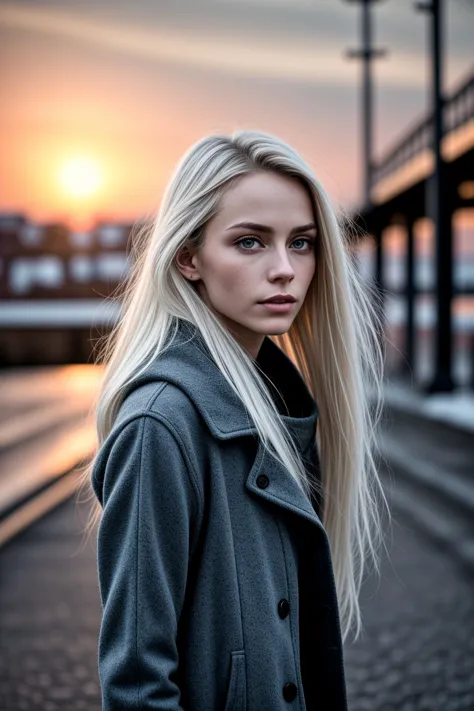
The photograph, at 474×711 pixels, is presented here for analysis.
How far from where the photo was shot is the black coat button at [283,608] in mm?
1516

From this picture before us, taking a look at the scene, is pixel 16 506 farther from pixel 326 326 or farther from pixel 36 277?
pixel 36 277

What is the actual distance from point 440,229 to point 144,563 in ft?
33.2

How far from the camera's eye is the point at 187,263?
5.30 ft

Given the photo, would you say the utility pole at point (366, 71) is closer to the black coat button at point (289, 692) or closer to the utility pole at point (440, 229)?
the utility pole at point (440, 229)

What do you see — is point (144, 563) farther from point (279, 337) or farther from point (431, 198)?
point (431, 198)

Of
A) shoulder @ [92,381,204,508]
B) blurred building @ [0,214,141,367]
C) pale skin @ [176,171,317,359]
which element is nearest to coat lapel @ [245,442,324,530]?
shoulder @ [92,381,204,508]

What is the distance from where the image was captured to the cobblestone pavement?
13.3 ft

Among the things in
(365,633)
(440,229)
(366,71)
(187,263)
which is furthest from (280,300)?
(366,71)

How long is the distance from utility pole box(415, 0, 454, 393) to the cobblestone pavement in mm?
4386

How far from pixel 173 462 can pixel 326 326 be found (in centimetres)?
54

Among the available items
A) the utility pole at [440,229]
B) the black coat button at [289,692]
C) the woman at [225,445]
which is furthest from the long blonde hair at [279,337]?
the utility pole at [440,229]

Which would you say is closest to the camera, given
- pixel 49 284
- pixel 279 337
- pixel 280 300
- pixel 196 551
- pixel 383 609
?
pixel 196 551

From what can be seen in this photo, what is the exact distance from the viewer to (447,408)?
31.0 feet

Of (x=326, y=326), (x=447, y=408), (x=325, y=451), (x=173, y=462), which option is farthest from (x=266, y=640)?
(x=447, y=408)
